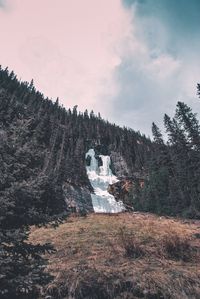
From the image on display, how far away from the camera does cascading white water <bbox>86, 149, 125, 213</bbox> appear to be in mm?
84550

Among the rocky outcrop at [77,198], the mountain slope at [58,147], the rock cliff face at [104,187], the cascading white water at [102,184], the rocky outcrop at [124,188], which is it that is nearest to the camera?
the mountain slope at [58,147]

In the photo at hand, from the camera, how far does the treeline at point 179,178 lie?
5631 cm

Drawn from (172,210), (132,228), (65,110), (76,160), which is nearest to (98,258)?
(132,228)

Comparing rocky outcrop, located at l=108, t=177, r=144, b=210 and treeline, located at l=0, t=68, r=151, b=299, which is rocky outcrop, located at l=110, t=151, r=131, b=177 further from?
treeline, located at l=0, t=68, r=151, b=299

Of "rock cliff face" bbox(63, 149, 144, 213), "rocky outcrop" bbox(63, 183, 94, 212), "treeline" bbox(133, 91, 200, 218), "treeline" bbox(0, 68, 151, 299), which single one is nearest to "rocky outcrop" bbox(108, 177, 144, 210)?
"rock cliff face" bbox(63, 149, 144, 213)

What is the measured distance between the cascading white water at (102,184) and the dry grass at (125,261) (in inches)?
2648

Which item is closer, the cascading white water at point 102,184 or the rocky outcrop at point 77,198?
the rocky outcrop at point 77,198

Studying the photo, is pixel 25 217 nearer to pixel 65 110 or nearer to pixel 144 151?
pixel 144 151

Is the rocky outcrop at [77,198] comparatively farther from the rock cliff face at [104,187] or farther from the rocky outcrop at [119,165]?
the rocky outcrop at [119,165]

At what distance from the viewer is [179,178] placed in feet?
204

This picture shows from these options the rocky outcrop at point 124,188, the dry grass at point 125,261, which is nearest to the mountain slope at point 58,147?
the dry grass at point 125,261

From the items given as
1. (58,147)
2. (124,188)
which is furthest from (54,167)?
(124,188)

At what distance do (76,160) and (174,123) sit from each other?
37.2 m

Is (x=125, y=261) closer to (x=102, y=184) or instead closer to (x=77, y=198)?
(x=77, y=198)
